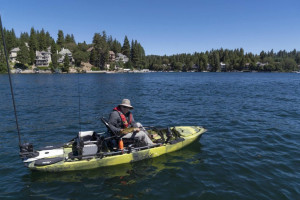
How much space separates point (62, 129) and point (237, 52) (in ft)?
668

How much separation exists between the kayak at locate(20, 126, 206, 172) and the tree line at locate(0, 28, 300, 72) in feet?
324

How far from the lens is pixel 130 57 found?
157m

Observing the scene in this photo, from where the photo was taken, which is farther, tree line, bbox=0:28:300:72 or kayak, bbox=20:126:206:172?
tree line, bbox=0:28:300:72

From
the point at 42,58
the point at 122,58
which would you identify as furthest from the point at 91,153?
the point at 122,58

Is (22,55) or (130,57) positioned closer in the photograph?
(22,55)

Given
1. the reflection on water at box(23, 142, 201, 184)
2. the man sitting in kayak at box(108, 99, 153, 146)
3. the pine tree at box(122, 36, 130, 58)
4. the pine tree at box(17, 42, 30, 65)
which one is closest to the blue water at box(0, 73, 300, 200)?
the reflection on water at box(23, 142, 201, 184)

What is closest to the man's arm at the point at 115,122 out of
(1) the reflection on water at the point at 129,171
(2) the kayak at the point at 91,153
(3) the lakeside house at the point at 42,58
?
(2) the kayak at the point at 91,153

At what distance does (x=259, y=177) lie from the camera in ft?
25.9

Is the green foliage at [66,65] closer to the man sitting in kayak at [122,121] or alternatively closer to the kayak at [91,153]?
the kayak at [91,153]

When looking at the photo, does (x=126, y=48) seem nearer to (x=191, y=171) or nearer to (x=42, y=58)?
(x=42, y=58)

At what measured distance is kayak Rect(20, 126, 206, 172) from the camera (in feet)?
25.5

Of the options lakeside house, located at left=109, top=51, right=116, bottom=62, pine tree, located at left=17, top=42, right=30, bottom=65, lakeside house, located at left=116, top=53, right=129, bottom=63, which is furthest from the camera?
lakeside house, located at left=116, top=53, right=129, bottom=63

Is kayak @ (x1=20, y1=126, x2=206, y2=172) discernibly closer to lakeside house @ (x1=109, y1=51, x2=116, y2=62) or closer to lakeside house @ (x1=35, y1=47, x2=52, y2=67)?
lakeside house @ (x1=35, y1=47, x2=52, y2=67)

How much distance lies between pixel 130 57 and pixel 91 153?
503 feet
